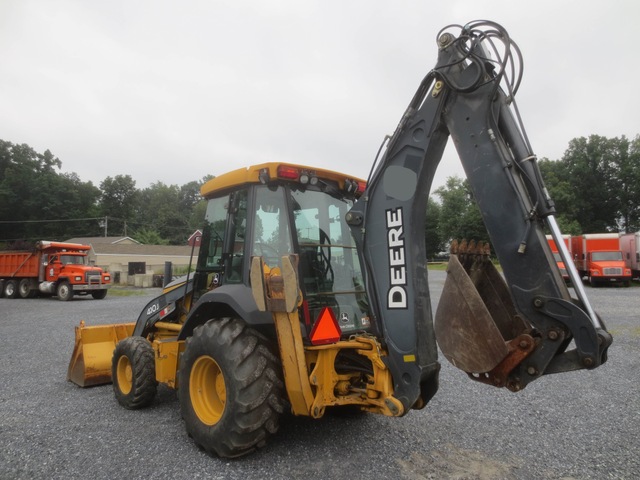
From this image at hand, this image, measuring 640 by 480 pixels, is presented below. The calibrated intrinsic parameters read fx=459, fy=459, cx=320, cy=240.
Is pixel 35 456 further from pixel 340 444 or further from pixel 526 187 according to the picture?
pixel 526 187

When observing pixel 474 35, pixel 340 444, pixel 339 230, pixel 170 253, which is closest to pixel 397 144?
pixel 474 35

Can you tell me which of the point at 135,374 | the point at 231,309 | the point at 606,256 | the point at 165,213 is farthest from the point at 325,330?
the point at 165,213

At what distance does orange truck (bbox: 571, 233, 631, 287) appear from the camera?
21953 millimetres

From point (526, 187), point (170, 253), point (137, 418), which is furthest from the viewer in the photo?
point (170, 253)

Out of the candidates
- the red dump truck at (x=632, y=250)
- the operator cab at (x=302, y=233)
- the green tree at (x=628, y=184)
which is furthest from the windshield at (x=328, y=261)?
the green tree at (x=628, y=184)

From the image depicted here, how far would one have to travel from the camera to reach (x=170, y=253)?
A: 5588 centimetres

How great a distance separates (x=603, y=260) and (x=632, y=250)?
3.92 m

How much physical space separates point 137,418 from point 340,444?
6.97 feet

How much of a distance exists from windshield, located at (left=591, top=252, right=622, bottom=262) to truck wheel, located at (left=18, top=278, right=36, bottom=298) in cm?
2766

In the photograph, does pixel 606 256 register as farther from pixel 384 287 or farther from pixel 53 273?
pixel 53 273

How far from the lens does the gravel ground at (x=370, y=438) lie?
3416 millimetres

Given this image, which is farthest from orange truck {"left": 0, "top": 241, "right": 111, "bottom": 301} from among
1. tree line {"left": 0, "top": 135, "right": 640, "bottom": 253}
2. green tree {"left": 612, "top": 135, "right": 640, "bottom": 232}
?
green tree {"left": 612, "top": 135, "right": 640, "bottom": 232}

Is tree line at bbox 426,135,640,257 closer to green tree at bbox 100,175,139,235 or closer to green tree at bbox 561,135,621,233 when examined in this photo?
green tree at bbox 561,135,621,233

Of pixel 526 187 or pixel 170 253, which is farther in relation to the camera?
pixel 170 253
